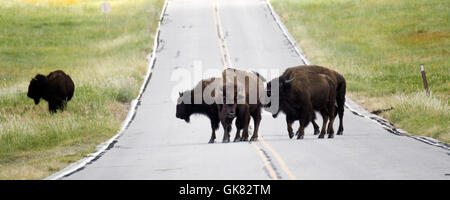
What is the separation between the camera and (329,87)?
21.3 meters

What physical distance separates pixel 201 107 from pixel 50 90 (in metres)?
9.60

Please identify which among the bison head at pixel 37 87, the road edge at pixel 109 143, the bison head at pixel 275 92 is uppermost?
the bison head at pixel 275 92

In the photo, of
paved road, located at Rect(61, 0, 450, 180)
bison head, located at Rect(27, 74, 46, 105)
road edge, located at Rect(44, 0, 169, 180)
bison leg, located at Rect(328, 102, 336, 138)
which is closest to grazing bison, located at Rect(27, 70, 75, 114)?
bison head, located at Rect(27, 74, 46, 105)

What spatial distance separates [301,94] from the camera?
803 inches

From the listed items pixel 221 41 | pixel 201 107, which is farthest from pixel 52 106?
pixel 221 41

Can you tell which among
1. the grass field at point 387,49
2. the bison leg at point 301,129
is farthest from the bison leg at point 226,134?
the grass field at point 387,49

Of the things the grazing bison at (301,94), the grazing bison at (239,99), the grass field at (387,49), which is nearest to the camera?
the grazing bison at (239,99)

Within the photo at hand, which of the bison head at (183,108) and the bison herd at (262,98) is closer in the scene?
the bison herd at (262,98)

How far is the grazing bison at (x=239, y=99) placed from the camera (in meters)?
18.9

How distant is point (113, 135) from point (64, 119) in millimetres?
2507

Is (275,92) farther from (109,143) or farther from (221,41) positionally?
(221,41)

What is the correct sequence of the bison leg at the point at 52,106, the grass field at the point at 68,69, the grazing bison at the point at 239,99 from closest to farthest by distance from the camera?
the grazing bison at the point at 239,99
the grass field at the point at 68,69
the bison leg at the point at 52,106

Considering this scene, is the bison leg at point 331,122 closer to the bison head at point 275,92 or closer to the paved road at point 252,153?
the paved road at point 252,153
